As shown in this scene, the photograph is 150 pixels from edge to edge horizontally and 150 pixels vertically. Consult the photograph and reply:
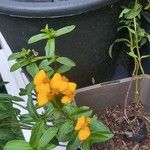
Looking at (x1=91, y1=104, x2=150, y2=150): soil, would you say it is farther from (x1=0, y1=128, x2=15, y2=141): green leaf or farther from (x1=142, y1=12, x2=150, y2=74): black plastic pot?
(x1=0, y1=128, x2=15, y2=141): green leaf

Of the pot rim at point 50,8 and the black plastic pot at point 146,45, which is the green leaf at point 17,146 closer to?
the pot rim at point 50,8

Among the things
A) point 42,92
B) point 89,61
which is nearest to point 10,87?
point 89,61

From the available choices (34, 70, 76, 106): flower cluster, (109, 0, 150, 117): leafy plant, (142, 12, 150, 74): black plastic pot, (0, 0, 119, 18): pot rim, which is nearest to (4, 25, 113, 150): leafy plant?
(34, 70, 76, 106): flower cluster

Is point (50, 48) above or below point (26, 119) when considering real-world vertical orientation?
above

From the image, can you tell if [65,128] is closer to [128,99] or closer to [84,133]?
[84,133]

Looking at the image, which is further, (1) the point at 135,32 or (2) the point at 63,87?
(1) the point at 135,32

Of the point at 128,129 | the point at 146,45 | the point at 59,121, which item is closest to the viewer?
the point at 59,121

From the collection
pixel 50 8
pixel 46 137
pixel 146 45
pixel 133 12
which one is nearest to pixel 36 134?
pixel 46 137
